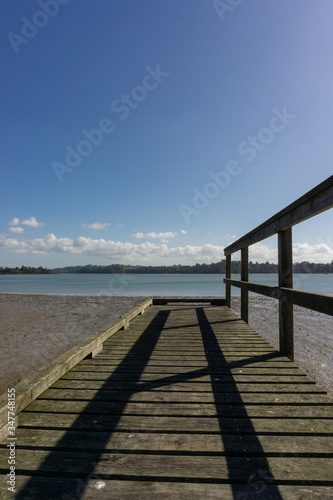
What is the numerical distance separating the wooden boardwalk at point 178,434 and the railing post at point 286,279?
0.34 meters

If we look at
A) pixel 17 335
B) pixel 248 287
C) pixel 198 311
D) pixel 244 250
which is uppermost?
pixel 244 250

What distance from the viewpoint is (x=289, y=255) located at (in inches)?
146

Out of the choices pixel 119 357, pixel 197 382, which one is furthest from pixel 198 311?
pixel 197 382

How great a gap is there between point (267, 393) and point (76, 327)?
11.7m

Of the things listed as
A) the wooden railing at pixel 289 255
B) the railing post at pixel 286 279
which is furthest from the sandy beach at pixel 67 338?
the wooden railing at pixel 289 255

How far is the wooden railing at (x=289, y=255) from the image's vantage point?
2447 millimetres

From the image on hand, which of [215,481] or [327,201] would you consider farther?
[327,201]

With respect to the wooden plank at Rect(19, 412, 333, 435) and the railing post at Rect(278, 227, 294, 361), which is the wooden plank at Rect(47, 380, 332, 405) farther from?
the railing post at Rect(278, 227, 294, 361)

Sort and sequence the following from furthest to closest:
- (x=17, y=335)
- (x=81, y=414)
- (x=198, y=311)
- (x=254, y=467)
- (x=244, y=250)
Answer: (x=17, y=335) < (x=198, y=311) < (x=244, y=250) < (x=81, y=414) < (x=254, y=467)

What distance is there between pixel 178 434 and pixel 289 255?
2.54m

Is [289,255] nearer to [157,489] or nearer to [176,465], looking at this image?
[176,465]

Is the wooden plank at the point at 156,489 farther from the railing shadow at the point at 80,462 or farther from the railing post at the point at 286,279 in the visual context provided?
the railing post at the point at 286,279

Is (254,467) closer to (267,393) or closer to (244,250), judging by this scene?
(267,393)

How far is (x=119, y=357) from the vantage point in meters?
3.76
